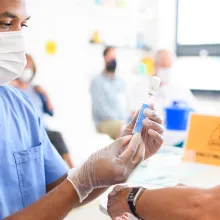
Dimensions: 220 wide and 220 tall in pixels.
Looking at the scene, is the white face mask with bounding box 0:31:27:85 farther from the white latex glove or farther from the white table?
the white table

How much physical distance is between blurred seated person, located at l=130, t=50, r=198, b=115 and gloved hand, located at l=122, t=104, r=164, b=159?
2159 millimetres

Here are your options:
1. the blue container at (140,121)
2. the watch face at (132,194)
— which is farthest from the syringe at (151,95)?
the watch face at (132,194)

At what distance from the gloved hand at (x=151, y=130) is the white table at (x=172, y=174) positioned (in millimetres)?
264

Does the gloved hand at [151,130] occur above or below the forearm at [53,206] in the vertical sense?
above

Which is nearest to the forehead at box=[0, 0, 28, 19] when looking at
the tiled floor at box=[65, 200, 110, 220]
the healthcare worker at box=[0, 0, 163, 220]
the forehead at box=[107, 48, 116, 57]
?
the healthcare worker at box=[0, 0, 163, 220]

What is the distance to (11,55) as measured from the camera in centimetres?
113

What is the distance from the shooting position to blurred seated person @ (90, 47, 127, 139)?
135 inches

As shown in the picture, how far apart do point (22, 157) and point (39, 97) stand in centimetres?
144

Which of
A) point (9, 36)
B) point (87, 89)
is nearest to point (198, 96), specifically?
point (87, 89)

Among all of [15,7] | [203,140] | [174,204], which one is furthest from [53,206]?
[203,140]

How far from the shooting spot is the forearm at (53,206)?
912 millimetres

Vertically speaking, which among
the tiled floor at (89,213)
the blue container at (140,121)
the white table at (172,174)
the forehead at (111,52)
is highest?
the forehead at (111,52)

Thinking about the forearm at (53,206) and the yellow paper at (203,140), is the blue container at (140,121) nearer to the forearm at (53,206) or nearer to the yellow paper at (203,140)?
the forearm at (53,206)

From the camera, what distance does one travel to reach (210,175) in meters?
1.52
